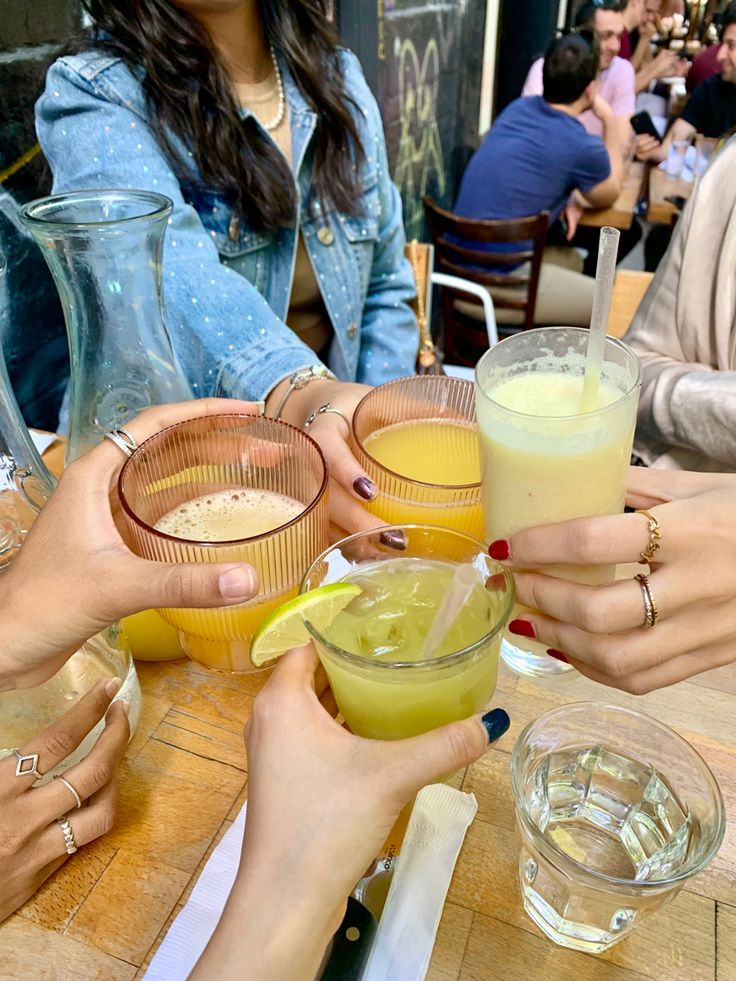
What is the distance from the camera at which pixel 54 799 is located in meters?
0.75

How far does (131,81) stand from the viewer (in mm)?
1442

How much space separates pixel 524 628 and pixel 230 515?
15.6 inches

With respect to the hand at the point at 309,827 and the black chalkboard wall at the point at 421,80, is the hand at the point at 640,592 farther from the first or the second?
the black chalkboard wall at the point at 421,80

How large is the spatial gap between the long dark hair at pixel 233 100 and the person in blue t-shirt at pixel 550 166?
1.76m

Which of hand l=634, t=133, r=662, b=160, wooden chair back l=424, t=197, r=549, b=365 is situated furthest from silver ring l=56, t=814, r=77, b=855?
hand l=634, t=133, r=662, b=160

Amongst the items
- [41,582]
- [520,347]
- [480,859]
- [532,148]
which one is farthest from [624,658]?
[532,148]

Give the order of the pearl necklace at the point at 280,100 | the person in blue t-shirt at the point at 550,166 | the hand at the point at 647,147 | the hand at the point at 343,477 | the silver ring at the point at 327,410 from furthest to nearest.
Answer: the hand at the point at 647,147 → the person in blue t-shirt at the point at 550,166 → the pearl necklace at the point at 280,100 → the silver ring at the point at 327,410 → the hand at the point at 343,477

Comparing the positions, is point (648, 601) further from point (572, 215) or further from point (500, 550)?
point (572, 215)

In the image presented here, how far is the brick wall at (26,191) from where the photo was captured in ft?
5.02

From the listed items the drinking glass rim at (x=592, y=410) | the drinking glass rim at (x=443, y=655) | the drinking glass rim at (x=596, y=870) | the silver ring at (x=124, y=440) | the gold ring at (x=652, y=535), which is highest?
the drinking glass rim at (x=592, y=410)

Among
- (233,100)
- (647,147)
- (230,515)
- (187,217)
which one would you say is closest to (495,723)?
(230,515)

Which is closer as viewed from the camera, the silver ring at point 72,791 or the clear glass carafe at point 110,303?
the silver ring at point 72,791

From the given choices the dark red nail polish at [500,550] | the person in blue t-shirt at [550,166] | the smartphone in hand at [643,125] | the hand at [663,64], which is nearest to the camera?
the dark red nail polish at [500,550]

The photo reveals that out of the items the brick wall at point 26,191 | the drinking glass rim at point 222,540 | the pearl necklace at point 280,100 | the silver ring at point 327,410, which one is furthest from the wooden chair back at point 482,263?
the drinking glass rim at point 222,540
